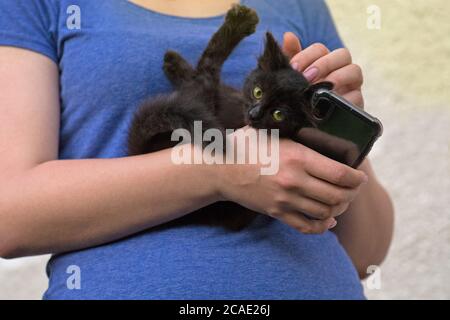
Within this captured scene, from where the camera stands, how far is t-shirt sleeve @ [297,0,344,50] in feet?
2.76

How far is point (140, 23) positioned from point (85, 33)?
81 mm

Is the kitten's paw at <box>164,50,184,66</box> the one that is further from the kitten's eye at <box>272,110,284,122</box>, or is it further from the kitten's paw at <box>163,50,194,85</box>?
the kitten's eye at <box>272,110,284,122</box>

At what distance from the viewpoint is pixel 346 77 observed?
2.15 ft

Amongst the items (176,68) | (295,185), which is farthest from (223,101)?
(295,185)

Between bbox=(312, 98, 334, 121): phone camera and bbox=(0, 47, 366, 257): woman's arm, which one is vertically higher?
bbox=(312, 98, 334, 121): phone camera

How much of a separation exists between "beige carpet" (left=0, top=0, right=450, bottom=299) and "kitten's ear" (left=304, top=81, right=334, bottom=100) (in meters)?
0.64

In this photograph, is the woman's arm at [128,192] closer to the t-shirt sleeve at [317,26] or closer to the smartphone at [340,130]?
the smartphone at [340,130]

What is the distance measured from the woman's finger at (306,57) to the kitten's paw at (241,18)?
90 mm

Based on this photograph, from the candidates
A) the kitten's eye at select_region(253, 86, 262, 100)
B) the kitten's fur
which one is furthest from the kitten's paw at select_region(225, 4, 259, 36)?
the kitten's eye at select_region(253, 86, 262, 100)

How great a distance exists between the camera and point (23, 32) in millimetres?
648

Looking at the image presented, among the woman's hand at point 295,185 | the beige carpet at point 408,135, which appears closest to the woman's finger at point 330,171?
the woman's hand at point 295,185
